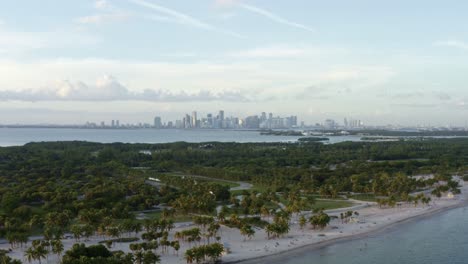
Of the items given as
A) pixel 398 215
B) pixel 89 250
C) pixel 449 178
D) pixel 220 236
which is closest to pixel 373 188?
pixel 398 215

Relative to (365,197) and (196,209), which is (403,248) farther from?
(365,197)

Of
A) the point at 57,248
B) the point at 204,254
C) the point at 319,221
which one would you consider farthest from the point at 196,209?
the point at 57,248

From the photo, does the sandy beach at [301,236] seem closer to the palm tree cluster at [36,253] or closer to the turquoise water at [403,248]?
the palm tree cluster at [36,253]

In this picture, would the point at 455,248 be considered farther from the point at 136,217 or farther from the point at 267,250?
the point at 136,217

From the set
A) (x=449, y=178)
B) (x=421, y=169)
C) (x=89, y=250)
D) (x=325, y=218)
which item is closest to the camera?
→ (x=89, y=250)

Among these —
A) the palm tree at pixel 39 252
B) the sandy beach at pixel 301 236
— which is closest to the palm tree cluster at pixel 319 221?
the sandy beach at pixel 301 236

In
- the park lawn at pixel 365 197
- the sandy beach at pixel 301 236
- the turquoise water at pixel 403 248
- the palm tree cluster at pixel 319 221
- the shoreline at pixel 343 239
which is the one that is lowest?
the turquoise water at pixel 403 248
